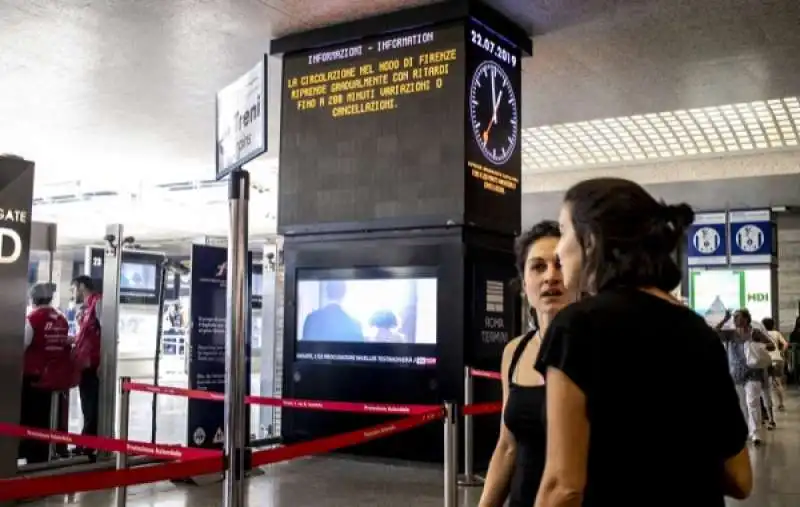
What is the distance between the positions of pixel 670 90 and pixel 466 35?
139 inches

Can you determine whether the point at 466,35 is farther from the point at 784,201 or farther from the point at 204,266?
the point at 784,201

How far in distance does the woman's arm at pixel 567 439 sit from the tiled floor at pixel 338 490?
428 centimetres

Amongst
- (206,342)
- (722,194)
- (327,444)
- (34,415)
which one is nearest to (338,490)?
(206,342)

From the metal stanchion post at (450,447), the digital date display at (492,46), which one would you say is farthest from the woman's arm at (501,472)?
the digital date display at (492,46)

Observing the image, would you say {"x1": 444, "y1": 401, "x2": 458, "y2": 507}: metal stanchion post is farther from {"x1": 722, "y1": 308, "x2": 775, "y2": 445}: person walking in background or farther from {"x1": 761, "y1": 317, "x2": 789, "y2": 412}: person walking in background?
{"x1": 761, "y1": 317, "x2": 789, "y2": 412}: person walking in background

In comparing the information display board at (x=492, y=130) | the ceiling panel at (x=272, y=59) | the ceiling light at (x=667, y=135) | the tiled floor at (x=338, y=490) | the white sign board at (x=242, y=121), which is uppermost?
the ceiling light at (x=667, y=135)

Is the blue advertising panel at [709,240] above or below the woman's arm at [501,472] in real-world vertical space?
above

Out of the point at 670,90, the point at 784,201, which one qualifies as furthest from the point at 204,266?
the point at 784,201

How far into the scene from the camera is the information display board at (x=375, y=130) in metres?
6.77

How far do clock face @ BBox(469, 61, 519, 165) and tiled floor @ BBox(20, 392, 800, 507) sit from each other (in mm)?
2678

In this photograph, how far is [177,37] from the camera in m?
7.64

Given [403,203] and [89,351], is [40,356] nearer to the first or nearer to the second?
[89,351]

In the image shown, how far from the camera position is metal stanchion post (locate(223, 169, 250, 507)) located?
9.84 ft

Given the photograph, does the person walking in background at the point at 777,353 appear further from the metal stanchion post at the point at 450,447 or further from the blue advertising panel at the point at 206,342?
the metal stanchion post at the point at 450,447
